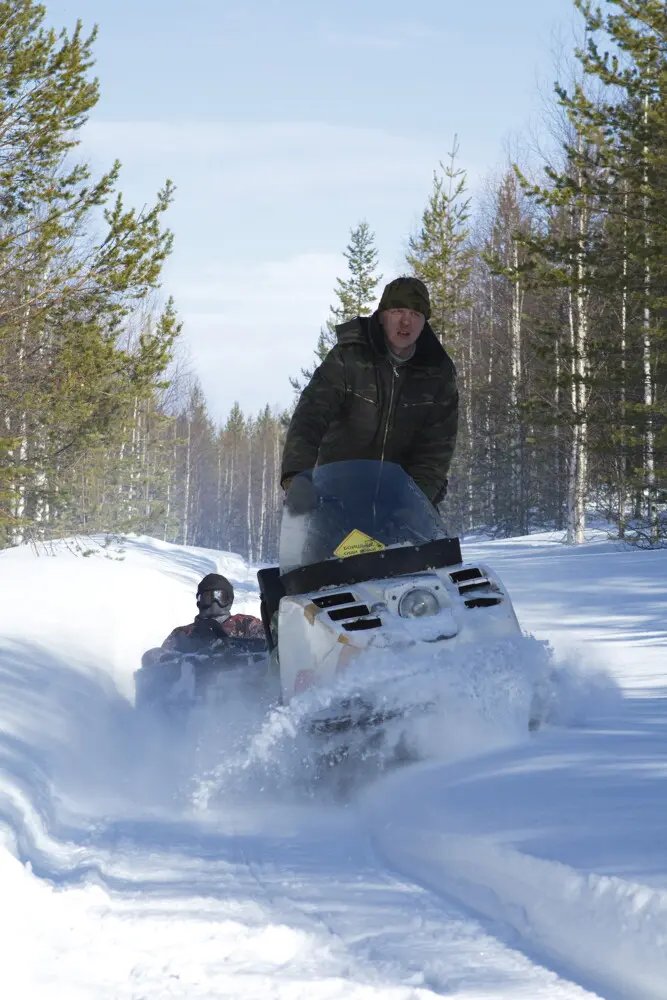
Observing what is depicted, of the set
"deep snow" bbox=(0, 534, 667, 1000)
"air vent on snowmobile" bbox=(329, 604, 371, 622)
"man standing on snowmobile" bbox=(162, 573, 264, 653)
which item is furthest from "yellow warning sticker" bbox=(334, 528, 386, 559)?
"man standing on snowmobile" bbox=(162, 573, 264, 653)

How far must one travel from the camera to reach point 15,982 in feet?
8.13

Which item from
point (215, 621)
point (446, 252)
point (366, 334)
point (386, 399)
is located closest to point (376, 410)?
point (386, 399)

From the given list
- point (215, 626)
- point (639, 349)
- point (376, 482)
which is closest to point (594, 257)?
point (639, 349)

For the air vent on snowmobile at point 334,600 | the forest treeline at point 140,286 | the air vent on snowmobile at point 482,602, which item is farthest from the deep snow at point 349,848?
the forest treeline at point 140,286

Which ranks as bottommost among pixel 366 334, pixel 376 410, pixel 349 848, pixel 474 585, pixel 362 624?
pixel 349 848

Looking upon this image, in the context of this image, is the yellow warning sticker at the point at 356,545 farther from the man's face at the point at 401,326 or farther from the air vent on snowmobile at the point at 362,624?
the man's face at the point at 401,326

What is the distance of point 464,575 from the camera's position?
4.71 meters

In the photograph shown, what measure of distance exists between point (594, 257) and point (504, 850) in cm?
1379

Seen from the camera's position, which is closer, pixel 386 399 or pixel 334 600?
pixel 334 600

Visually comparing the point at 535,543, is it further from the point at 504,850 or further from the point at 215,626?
the point at 504,850

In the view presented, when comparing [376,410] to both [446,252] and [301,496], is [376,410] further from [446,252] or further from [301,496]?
[446,252]

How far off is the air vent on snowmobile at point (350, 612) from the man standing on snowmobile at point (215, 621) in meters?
2.55

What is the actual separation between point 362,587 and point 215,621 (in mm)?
2896

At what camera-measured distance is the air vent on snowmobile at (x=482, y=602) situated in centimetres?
462
